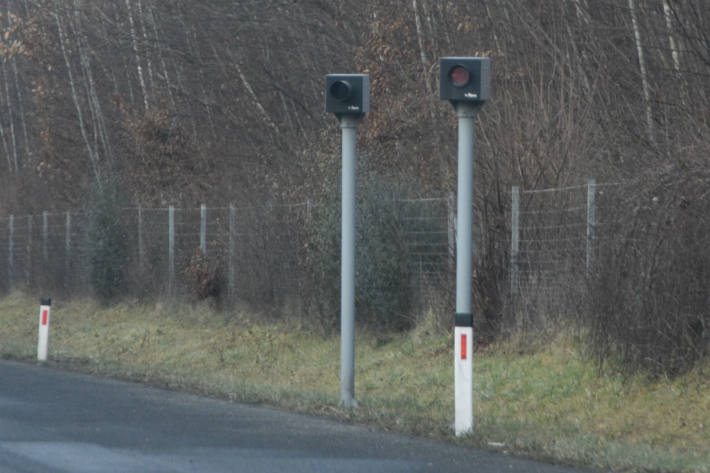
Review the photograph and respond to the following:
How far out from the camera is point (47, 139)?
35.7 metres

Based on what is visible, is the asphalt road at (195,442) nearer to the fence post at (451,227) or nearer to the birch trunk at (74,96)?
the fence post at (451,227)

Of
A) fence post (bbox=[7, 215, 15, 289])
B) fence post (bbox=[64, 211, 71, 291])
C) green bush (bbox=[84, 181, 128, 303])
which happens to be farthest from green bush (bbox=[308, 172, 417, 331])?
fence post (bbox=[7, 215, 15, 289])

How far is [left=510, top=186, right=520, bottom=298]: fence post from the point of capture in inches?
606

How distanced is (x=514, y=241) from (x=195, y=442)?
693cm

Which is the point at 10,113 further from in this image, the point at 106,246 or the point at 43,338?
the point at 43,338

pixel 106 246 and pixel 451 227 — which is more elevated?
pixel 451 227

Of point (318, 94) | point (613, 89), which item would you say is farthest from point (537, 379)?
point (318, 94)

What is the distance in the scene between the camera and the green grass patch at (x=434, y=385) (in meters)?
10.2

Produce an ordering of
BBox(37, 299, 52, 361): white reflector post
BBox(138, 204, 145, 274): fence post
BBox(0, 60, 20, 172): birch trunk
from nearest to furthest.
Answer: BBox(37, 299, 52, 361): white reflector post → BBox(138, 204, 145, 274): fence post → BBox(0, 60, 20, 172): birch trunk

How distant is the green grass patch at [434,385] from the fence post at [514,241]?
864 mm

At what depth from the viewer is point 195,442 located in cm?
967

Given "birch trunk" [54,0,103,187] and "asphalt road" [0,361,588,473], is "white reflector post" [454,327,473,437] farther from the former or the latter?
"birch trunk" [54,0,103,187]

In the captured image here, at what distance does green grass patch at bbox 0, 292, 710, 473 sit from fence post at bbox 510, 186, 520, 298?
864mm

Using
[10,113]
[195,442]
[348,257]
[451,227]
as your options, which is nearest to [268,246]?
[451,227]
